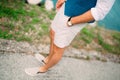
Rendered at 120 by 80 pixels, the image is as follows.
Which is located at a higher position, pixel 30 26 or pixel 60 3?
pixel 60 3

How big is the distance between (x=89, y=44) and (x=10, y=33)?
1.49 meters

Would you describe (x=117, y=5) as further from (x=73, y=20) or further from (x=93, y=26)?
(x=73, y=20)

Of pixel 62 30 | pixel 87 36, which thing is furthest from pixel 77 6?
pixel 87 36

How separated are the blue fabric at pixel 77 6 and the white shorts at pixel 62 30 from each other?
0.29 feet

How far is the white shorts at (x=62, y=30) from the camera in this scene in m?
2.56

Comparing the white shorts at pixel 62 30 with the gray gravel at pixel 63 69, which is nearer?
the white shorts at pixel 62 30

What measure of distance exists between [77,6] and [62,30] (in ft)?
A: 1.12

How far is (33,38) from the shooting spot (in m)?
3.78

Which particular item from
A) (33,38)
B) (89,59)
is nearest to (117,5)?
(89,59)

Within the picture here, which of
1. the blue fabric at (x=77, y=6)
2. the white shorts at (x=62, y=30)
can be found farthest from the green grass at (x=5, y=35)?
the blue fabric at (x=77, y=6)

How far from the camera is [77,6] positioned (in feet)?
7.92

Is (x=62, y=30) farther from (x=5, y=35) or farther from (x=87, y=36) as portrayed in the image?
(x=87, y=36)

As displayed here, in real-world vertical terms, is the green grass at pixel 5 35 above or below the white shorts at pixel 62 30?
below

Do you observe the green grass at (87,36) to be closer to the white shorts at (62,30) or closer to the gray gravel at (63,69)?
the gray gravel at (63,69)
